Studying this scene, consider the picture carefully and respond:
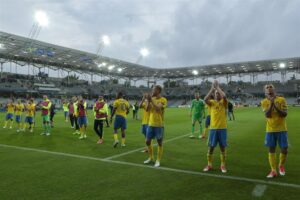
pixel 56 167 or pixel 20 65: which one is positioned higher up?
pixel 20 65

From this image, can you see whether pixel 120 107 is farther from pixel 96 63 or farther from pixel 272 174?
pixel 96 63

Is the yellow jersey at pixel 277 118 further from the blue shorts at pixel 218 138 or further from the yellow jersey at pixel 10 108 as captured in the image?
the yellow jersey at pixel 10 108

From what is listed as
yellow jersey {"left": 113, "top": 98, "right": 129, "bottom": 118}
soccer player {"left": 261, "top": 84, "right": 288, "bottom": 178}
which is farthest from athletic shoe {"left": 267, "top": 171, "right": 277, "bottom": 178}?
yellow jersey {"left": 113, "top": 98, "right": 129, "bottom": 118}

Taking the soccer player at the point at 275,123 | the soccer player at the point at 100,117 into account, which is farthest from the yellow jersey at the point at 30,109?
the soccer player at the point at 275,123

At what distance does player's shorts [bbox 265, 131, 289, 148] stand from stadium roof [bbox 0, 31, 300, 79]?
4291cm

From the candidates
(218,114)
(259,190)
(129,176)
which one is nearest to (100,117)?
(129,176)

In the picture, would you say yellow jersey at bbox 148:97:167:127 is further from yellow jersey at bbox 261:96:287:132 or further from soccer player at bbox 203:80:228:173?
yellow jersey at bbox 261:96:287:132

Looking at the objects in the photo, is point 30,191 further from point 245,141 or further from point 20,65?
point 20,65

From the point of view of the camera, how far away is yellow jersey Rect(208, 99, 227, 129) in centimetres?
708

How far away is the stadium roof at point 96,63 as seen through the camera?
48.3 m

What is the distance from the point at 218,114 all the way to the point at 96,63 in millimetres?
59494

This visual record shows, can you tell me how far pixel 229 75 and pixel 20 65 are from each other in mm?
54161

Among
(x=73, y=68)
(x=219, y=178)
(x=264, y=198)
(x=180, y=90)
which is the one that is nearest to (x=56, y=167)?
(x=219, y=178)

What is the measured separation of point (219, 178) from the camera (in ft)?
21.7
